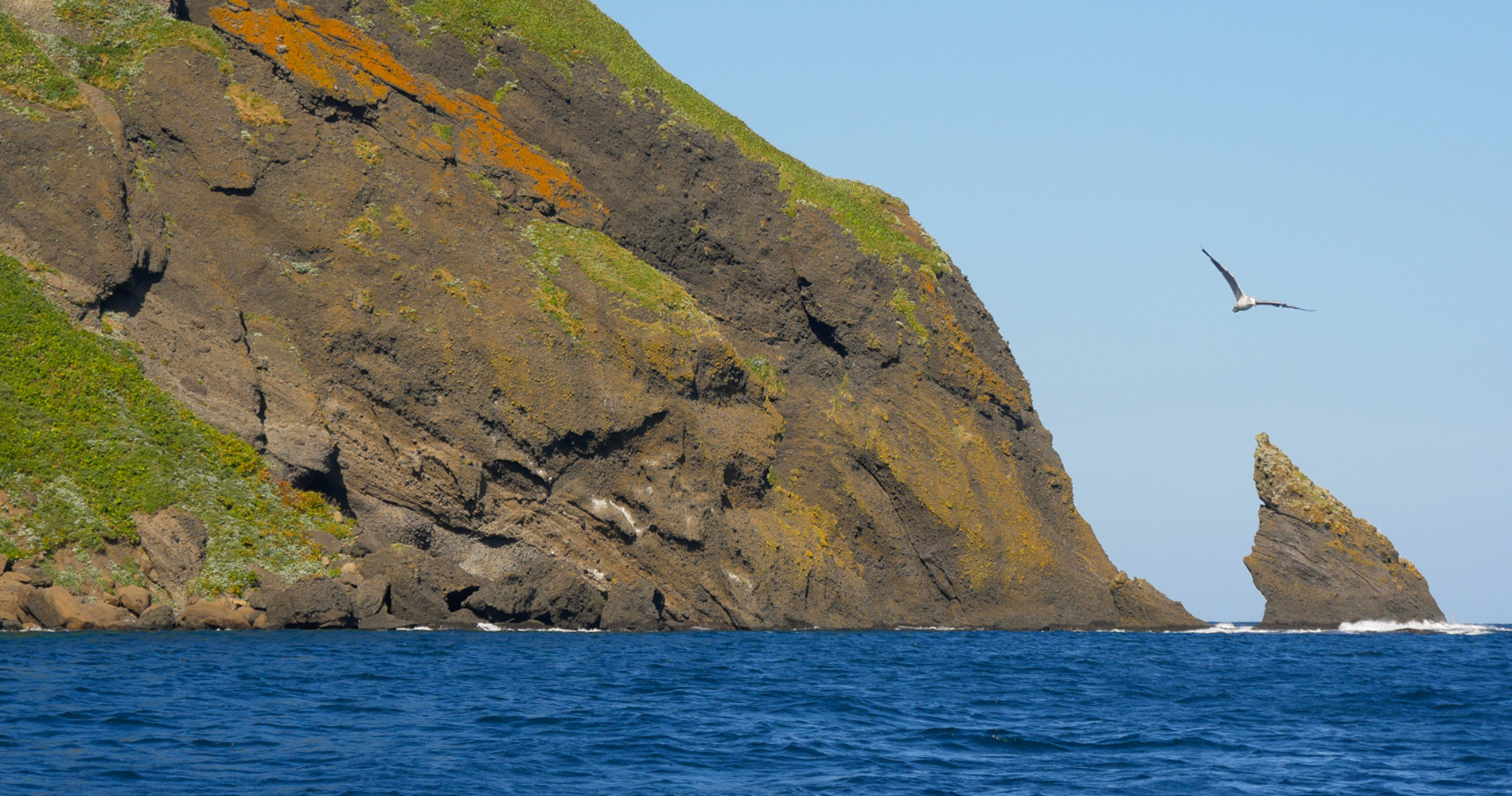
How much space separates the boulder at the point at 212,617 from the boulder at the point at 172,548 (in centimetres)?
91

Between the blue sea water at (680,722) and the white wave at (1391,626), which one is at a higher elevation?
the white wave at (1391,626)

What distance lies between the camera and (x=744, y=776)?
54.2 feet

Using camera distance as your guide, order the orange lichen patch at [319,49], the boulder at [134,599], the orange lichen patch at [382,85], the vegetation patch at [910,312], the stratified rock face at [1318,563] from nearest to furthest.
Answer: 1. the boulder at [134,599]
2. the orange lichen patch at [319,49]
3. the orange lichen patch at [382,85]
4. the vegetation patch at [910,312]
5. the stratified rock face at [1318,563]

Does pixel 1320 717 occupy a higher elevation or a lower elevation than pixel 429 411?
higher

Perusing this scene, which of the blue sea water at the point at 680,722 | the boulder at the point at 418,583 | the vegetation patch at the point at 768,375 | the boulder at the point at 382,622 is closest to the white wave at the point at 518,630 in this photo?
the boulder at the point at 418,583

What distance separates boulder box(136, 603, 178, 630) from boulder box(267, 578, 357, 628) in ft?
7.79

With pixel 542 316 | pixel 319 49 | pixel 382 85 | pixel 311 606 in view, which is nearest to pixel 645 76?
pixel 382 85

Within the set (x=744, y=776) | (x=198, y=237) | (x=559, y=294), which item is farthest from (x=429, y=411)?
(x=744, y=776)

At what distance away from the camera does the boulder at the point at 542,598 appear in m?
38.0

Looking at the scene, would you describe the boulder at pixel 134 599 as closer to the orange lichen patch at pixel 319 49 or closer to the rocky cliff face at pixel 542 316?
the rocky cliff face at pixel 542 316

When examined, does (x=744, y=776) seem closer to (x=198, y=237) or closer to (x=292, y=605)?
(x=292, y=605)

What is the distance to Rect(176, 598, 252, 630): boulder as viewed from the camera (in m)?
32.5

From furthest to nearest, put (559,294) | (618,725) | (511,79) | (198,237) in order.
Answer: (511,79), (559,294), (198,237), (618,725)

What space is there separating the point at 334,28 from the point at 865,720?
126ft
